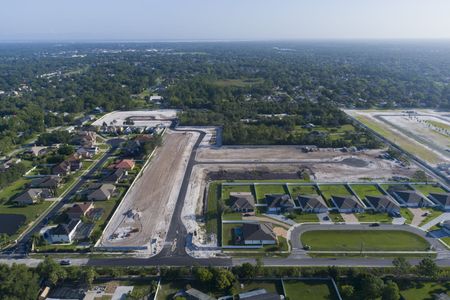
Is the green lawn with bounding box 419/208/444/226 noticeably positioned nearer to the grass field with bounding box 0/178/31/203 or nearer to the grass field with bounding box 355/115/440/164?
the grass field with bounding box 355/115/440/164

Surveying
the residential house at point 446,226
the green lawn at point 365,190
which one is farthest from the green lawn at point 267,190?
the residential house at point 446,226

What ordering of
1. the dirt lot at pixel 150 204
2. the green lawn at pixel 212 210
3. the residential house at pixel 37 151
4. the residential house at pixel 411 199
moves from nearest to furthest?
the dirt lot at pixel 150 204 → the green lawn at pixel 212 210 → the residential house at pixel 411 199 → the residential house at pixel 37 151

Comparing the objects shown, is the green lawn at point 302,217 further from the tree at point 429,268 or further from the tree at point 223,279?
the tree at point 223,279

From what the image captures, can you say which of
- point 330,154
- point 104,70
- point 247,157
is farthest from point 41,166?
point 104,70

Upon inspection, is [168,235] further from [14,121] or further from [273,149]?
[14,121]

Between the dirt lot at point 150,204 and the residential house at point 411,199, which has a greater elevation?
the residential house at point 411,199

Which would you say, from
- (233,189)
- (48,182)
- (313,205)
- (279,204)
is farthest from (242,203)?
(48,182)

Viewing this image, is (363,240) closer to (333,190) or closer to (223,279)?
(333,190)

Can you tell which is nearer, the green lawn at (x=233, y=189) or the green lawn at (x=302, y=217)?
the green lawn at (x=302, y=217)
